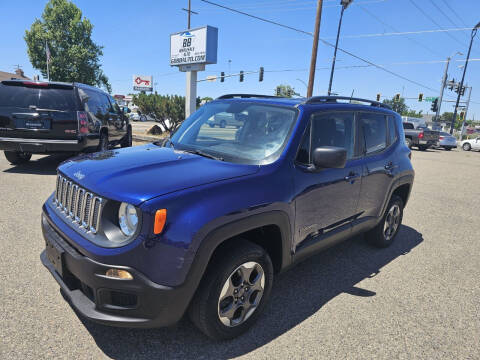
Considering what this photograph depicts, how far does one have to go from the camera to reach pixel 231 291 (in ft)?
7.75

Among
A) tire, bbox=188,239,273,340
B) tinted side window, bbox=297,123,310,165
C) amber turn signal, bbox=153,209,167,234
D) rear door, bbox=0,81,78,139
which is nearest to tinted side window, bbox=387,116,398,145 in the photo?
tinted side window, bbox=297,123,310,165

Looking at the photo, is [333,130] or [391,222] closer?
[333,130]

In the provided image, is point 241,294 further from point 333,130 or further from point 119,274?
point 333,130

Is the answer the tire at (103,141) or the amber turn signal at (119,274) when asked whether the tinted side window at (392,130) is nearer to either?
the amber turn signal at (119,274)

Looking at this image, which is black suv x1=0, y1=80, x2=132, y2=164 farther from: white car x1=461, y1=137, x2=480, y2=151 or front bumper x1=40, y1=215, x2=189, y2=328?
white car x1=461, y1=137, x2=480, y2=151

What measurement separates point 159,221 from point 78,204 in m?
0.79

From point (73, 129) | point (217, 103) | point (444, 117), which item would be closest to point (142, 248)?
point (217, 103)

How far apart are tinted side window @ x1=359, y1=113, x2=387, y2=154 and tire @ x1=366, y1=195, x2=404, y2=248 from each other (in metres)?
0.85

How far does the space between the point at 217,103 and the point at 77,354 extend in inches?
105

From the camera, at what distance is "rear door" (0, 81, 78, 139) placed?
675 cm

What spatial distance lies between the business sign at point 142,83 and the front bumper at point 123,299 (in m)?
57.2

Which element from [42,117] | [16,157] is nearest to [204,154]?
[42,117]

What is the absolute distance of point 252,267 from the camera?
2.46 metres

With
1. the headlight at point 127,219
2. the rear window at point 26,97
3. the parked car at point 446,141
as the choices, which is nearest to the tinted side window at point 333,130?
the headlight at point 127,219
